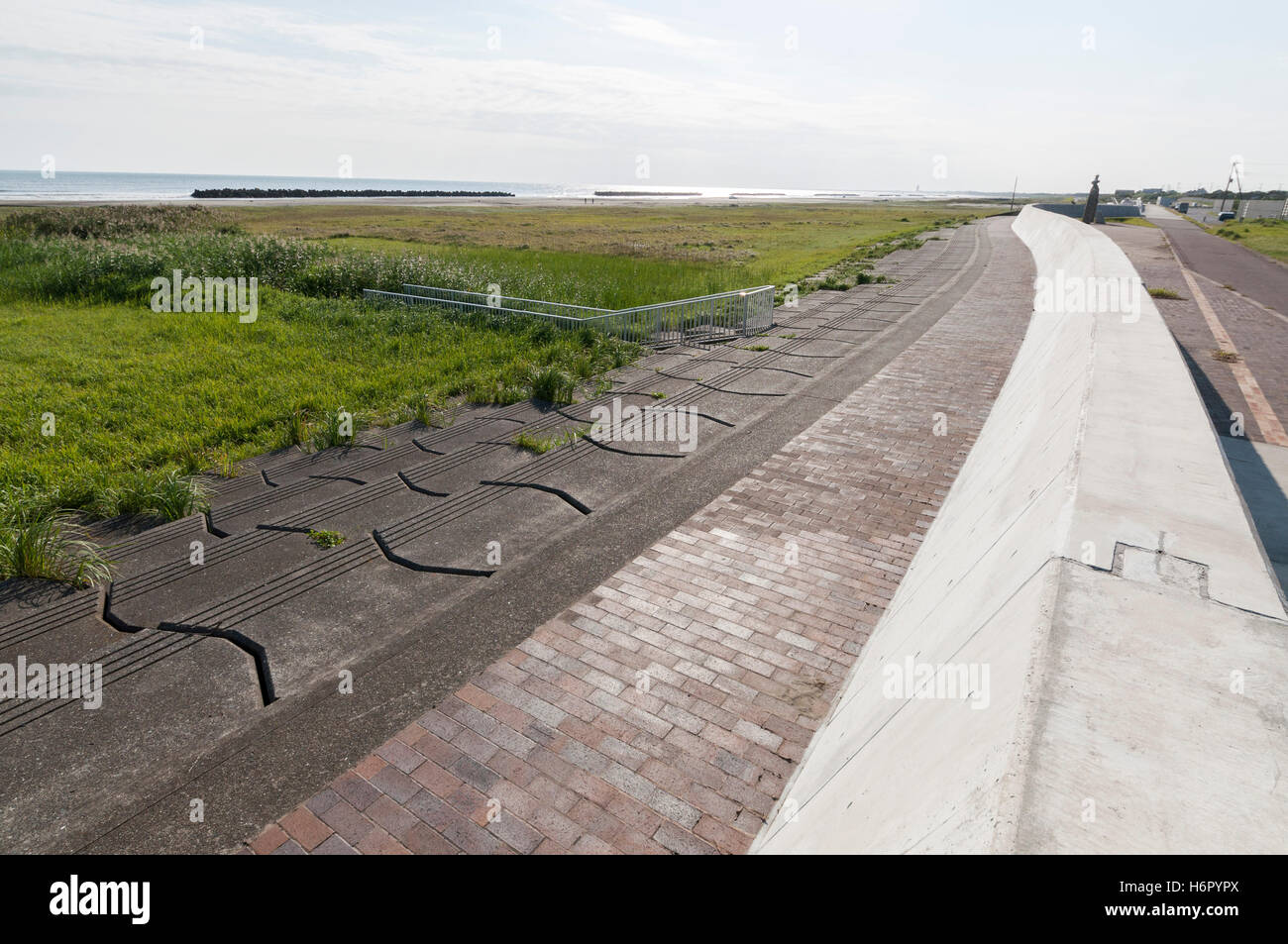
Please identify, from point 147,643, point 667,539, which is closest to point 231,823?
point 147,643

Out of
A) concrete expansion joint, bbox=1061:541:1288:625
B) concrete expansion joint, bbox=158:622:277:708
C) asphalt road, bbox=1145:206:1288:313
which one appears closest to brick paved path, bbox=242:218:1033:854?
concrete expansion joint, bbox=158:622:277:708

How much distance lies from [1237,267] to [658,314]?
981 inches

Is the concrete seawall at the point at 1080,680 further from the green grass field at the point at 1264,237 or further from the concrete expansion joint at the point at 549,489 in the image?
the green grass field at the point at 1264,237

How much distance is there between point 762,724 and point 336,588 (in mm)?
3783

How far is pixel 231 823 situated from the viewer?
3410 mm

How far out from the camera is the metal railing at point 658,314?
571 inches

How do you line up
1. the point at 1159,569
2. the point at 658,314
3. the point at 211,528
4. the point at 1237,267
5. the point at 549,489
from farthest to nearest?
the point at 1237,267
the point at 658,314
the point at 549,489
the point at 211,528
the point at 1159,569

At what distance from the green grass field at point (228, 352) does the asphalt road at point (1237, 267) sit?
11.5 meters

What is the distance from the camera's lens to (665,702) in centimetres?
→ 415

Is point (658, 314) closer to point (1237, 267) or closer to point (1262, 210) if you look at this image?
point (1237, 267)

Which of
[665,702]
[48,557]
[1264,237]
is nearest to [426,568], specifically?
[665,702]

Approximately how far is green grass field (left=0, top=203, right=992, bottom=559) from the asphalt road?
11540 millimetres

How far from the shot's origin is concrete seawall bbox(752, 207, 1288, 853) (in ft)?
6.15

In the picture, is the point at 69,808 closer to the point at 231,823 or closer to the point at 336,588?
the point at 231,823
